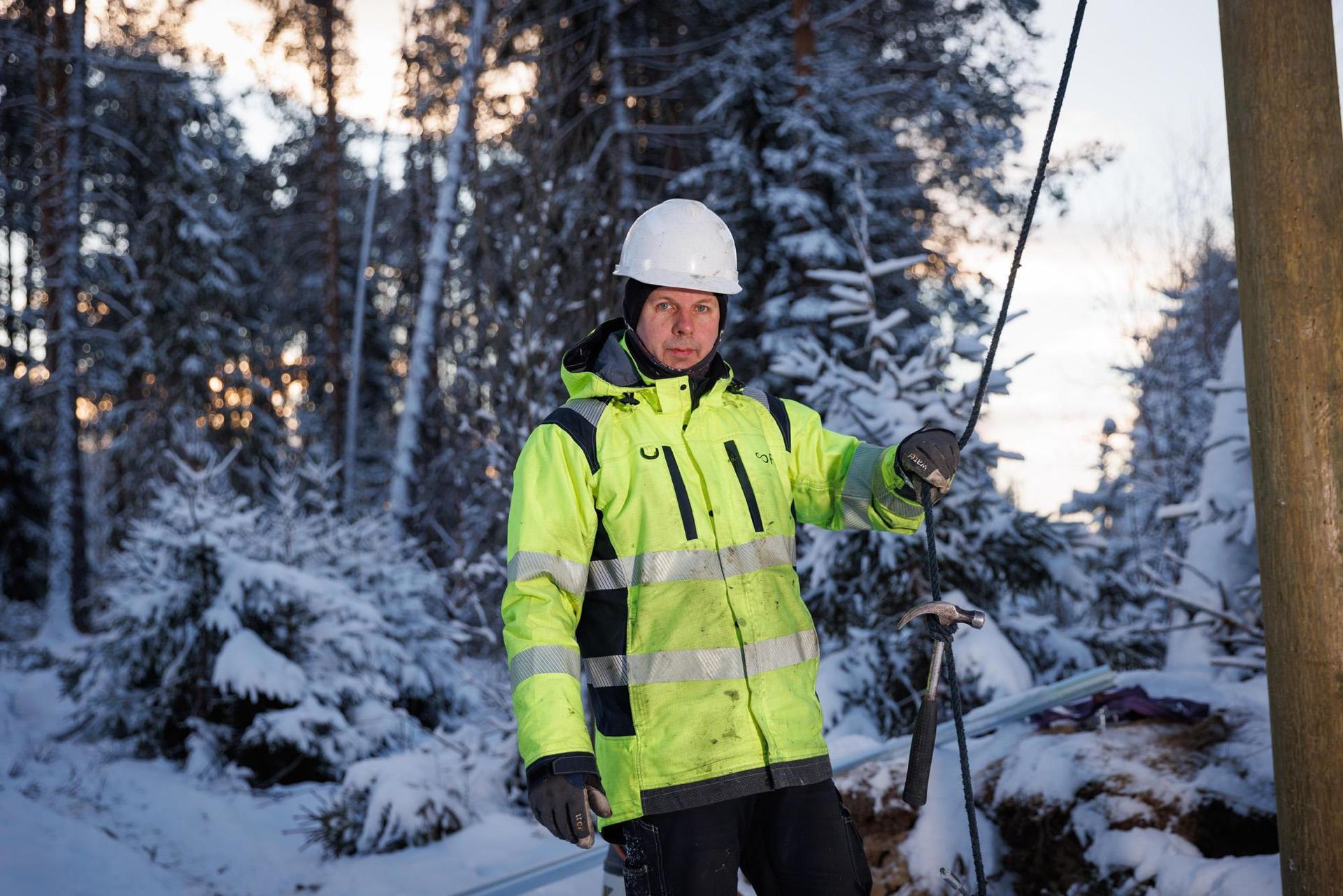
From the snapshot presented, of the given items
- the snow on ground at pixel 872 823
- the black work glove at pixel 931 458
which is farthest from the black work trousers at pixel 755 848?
the snow on ground at pixel 872 823

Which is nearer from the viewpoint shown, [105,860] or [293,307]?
[105,860]

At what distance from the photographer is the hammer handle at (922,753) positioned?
92.9 inches

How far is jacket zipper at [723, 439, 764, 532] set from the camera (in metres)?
2.47

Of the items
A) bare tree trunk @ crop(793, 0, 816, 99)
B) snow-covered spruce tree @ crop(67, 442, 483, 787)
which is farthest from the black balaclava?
bare tree trunk @ crop(793, 0, 816, 99)

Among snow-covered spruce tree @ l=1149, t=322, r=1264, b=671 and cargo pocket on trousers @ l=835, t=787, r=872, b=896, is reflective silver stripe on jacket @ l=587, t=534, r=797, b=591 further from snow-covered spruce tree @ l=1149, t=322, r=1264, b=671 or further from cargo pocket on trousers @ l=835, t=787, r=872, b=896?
snow-covered spruce tree @ l=1149, t=322, r=1264, b=671

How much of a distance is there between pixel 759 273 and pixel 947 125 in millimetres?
3433

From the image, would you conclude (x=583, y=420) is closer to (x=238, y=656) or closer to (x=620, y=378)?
(x=620, y=378)

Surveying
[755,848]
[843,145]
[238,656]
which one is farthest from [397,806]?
[843,145]

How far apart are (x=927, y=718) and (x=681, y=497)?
2.61 feet

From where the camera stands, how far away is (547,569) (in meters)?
2.28

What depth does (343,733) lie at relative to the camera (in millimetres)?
8023

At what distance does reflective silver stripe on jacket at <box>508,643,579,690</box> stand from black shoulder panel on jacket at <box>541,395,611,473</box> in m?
0.43

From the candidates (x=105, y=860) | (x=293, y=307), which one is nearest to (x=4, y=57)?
(x=293, y=307)

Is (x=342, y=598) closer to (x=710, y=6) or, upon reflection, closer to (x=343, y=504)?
(x=343, y=504)
